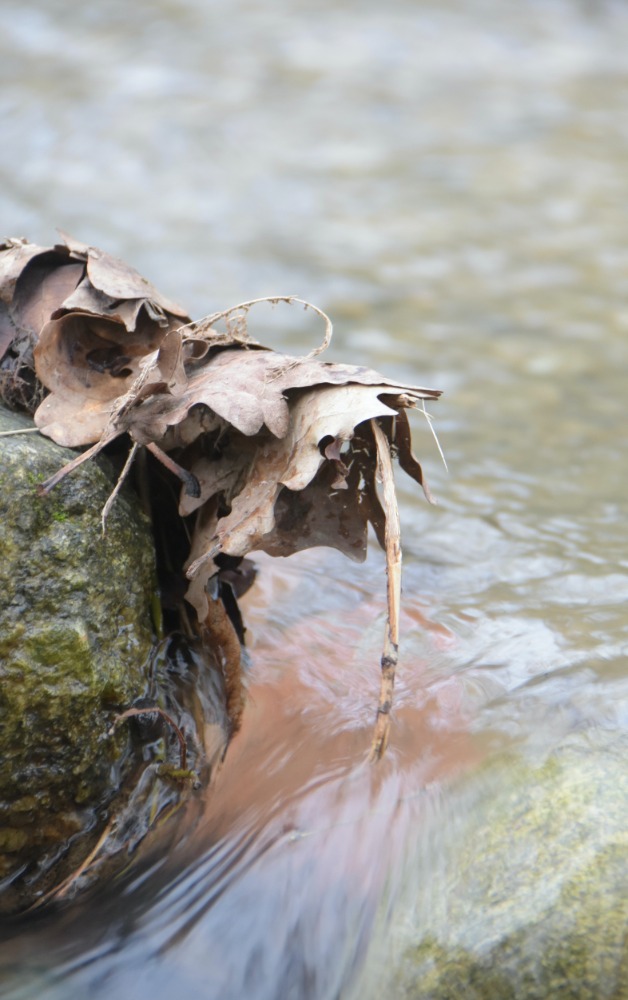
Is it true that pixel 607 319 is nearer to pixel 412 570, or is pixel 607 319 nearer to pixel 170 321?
pixel 412 570

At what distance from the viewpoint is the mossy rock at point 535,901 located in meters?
1.58

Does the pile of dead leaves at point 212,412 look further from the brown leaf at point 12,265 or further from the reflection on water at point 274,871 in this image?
the reflection on water at point 274,871

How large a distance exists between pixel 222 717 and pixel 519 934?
73 centimetres

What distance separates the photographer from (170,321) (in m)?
2.00

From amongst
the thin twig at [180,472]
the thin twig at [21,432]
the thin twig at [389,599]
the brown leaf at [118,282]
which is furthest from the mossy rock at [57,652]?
the thin twig at [389,599]

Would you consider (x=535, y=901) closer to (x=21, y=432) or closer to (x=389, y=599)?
(x=389, y=599)

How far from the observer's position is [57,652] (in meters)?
1.67

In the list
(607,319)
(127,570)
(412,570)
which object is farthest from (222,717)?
(607,319)

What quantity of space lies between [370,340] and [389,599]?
12.1 ft

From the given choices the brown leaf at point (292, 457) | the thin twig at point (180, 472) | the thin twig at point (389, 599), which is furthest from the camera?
the thin twig at point (180, 472)

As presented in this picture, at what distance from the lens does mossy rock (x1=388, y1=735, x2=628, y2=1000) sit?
5.19 feet

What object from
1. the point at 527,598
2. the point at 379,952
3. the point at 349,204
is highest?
the point at 349,204

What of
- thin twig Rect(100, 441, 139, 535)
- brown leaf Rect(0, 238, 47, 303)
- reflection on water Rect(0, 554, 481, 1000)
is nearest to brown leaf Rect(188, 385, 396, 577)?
thin twig Rect(100, 441, 139, 535)

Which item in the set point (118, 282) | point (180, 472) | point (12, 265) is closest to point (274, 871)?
point (180, 472)
